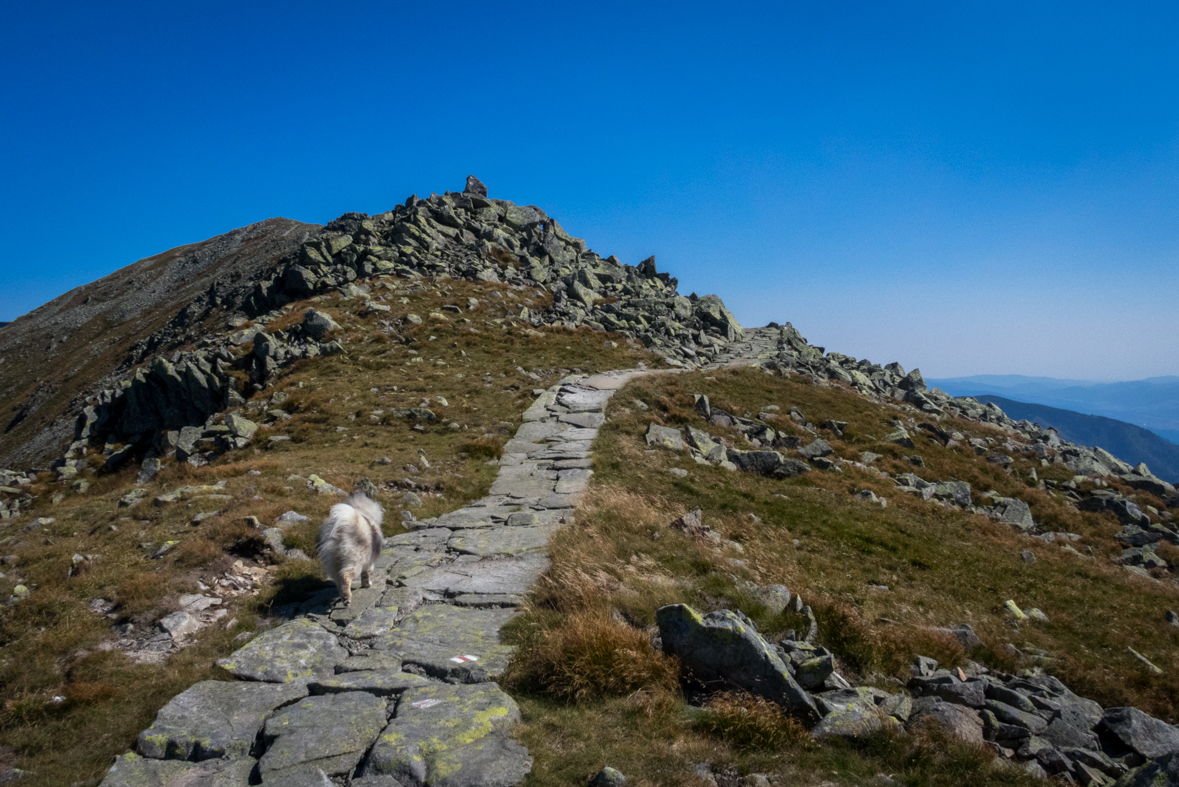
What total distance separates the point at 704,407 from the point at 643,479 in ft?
30.9

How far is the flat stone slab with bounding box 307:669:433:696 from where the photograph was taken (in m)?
6.61

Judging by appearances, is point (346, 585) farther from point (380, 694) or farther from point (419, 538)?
point (419, 538)

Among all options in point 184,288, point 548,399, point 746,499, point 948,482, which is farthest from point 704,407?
point 184,288

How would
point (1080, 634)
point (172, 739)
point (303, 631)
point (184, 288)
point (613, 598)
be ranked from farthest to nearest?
point (184, 288) < point (1080, 634) < point (613, 598) < point (303, 631) < point (172, 739)

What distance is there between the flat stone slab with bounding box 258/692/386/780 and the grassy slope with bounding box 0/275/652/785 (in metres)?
1.56

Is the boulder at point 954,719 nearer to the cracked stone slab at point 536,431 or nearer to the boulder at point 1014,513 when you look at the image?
the cracked stone slab at point 536,431

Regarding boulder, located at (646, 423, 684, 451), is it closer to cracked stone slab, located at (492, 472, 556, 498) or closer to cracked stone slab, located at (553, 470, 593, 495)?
cracked stone slab, located at (553, 470, 593, 495)

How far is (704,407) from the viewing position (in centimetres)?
2564

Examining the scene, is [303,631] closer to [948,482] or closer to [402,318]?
[948,482]

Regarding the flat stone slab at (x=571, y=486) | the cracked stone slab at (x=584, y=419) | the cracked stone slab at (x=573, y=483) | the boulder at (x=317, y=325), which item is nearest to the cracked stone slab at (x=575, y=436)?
the cracked stone slab at (x=584, y=419)

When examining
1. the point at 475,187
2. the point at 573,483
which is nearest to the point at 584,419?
the point at 573,483

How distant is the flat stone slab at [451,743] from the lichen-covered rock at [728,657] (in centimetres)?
222

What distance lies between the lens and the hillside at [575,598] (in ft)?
18.9

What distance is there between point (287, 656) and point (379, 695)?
1720 mm
